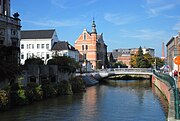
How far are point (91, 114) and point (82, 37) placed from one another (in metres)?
75.9

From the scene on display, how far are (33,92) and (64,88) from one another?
900 cm

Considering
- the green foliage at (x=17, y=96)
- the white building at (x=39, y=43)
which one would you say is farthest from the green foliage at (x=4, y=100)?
the white building at (x=39, y=43)

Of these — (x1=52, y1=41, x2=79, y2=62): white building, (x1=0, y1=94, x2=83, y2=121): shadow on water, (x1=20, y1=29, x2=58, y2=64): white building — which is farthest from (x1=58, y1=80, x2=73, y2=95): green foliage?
(x1=20, y1=29, x2=58, y2=64): white building

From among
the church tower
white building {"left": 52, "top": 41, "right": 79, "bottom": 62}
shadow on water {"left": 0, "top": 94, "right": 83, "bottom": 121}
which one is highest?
the church tower

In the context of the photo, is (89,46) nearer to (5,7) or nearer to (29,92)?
(5,7)

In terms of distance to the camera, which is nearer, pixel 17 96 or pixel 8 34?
pixel 17 96

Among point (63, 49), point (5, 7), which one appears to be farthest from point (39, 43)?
point (5, 7)

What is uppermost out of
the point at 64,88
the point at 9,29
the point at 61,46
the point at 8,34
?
the point at 61,46

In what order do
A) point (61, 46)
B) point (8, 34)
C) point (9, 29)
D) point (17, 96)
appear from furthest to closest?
1. point (61, 46)
2. point (9, 29)
3. point (8, 34)
4. point (17, 96)

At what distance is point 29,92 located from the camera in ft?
106

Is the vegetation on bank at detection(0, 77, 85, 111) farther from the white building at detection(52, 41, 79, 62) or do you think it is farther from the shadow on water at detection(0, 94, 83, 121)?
the white building at detection(52, 41, 79, 62)

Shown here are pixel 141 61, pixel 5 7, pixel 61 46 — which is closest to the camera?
pixel 5 7

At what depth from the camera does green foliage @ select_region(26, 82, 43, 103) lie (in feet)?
106

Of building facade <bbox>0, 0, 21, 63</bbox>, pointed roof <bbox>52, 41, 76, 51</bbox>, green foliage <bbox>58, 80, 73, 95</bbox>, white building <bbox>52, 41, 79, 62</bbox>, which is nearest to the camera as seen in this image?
Result: building facade <bbox>0, 0, 21, 63</bbox>
